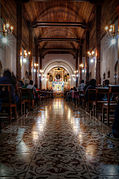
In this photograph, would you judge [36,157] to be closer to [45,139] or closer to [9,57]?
[45,139]

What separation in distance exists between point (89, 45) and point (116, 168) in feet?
45.8

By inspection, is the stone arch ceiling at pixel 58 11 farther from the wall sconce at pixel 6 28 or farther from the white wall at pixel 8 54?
the wall sconce at pixel 6 28

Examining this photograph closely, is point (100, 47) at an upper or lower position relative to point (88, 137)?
upper

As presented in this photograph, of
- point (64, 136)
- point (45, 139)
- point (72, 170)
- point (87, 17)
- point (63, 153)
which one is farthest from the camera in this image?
point (87, 17)

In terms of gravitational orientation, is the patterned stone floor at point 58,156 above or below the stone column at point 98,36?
below

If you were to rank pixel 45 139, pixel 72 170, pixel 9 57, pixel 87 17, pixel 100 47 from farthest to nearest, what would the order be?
pixel 87 17, pixel 100 47, pixel 9 57, pixel 45 139, pixel 72 170

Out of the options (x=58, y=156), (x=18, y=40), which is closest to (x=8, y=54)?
(x=18, y=40)

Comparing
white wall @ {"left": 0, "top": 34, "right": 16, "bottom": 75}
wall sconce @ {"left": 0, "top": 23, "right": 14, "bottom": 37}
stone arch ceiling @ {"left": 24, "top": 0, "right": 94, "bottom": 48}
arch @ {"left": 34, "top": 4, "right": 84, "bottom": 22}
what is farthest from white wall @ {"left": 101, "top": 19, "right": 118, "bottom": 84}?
white wall @ {"left": 0, "top": 34, "right": 16, "bottom": 75}

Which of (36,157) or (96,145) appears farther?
(96,145)

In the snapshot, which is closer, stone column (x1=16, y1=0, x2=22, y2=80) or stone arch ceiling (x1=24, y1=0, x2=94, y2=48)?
stone column (x1=16, y1=0, x2=22, y2=80)

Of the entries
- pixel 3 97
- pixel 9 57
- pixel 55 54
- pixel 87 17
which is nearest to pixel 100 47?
pixel 87 17

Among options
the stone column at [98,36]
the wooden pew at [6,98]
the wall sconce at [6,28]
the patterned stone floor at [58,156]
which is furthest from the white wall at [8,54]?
the patterned stone floor at [58,156]

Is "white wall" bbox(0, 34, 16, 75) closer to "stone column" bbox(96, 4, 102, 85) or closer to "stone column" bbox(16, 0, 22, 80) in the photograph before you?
"stone column" bbox(16, 0, 22, 80)

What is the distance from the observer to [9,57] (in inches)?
359
